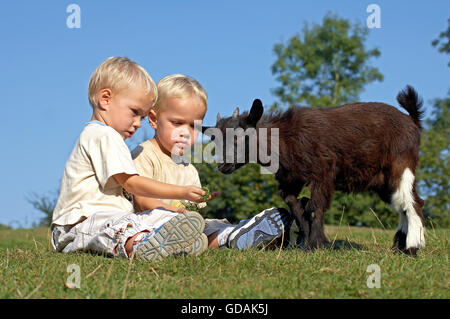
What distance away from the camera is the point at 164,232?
3670 millimetres

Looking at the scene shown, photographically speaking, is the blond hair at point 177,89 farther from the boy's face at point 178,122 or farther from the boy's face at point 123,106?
the boy's face at point 123,106

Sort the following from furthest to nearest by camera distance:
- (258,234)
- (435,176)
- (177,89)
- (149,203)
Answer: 1. (435,176)
2. (177,89)
3. (149,203)
4. (258,234)

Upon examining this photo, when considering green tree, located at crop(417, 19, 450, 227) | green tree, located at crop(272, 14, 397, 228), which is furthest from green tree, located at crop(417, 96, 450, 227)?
green tree, located at crop(272, 14, 397, 228)

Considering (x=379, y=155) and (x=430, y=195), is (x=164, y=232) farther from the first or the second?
(x=430, y=195)

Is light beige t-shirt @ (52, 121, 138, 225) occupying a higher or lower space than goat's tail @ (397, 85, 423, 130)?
lower

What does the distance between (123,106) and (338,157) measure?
2.30 metres

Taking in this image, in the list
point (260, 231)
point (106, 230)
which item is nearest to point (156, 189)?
point (106, 230)

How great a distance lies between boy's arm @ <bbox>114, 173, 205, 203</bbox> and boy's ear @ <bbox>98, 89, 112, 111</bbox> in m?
0.82

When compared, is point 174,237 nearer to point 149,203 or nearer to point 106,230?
point 106,230

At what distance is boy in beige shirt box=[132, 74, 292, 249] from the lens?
4.89 meters

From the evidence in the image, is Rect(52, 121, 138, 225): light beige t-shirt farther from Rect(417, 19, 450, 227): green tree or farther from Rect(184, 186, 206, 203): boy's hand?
Rect(417, 19, 450, 227): green tree

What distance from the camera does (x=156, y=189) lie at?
4.14 meters
